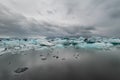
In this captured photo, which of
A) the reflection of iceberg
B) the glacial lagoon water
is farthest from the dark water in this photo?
the reflection of iceberg

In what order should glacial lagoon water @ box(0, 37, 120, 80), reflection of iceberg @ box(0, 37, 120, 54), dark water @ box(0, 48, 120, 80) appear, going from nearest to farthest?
dark water @ box(0, 48, 120, 80)
glacial lagoon water @ box(0, 37, 120, 80)
reflection of iceberg @ box(0, 37, 120, 54)

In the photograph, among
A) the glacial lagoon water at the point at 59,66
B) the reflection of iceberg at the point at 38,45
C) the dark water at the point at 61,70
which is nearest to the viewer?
the dark water at the point at 61,70

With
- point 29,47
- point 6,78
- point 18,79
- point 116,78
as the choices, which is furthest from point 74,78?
point 29,47

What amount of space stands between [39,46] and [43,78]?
30.5 meters

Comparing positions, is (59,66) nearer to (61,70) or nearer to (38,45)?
(61,70)

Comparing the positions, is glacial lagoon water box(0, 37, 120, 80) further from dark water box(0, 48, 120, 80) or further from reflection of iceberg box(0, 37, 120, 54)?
reflection of iceberg box(0, 37, 120, 54)

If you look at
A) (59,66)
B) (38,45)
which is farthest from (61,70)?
(38,45)

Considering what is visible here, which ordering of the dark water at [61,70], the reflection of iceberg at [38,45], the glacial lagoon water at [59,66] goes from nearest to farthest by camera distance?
the dark water at [61,70] → the glacial lagoon water at [59,66] → the reflection of iceberg at [38,45]

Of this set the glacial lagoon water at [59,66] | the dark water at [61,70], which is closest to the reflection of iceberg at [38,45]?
the glacial lagoon water at [59,66]

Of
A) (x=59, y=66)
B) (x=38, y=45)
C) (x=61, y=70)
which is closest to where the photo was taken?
(x=61, y=70)

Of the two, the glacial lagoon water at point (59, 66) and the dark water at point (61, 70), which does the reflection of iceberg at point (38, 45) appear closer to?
the glacial lagoon water at point (59, 66)

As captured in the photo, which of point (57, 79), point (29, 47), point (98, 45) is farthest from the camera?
point (98, 45)

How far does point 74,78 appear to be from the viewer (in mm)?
10500

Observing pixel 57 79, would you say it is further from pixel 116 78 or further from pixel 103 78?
pixel 116 78
